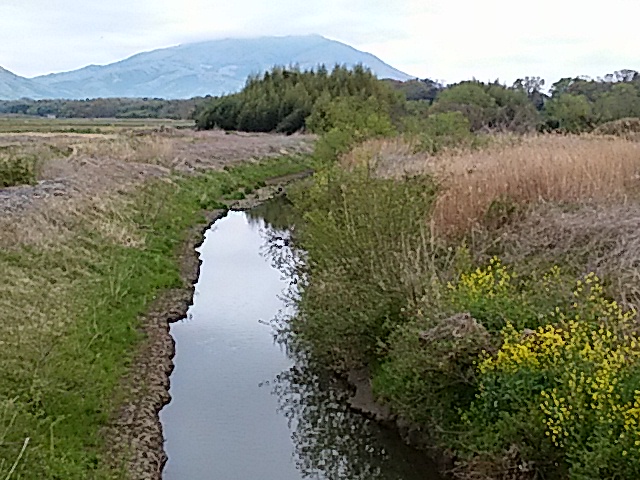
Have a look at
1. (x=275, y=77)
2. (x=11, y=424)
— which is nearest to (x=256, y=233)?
(x=11, y=424)

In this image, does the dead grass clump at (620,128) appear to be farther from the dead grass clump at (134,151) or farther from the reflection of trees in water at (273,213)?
the dead grass clump at (134,151)

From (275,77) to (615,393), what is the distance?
218 ft

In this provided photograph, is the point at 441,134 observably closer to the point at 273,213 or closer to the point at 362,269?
the point at 273,213

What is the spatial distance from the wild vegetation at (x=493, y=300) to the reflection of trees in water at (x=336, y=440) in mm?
368

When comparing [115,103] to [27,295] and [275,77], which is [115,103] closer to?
[275,77]

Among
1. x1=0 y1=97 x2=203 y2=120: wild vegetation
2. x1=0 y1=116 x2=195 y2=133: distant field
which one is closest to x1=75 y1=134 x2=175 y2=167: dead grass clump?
x1=0 y1=116 x2=195 y2=133: distant field

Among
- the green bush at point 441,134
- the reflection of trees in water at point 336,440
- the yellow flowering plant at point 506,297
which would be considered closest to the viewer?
the yellow flowering plant at point 506,297

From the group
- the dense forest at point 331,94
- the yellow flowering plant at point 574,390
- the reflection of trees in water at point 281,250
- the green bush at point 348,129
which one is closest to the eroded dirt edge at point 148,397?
the reflection of trees in water at point 281,250

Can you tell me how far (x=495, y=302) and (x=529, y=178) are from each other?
531cm

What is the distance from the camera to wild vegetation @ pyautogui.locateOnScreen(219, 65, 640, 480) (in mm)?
7043

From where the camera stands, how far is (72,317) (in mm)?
11766

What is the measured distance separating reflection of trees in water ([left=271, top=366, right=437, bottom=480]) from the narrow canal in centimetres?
1

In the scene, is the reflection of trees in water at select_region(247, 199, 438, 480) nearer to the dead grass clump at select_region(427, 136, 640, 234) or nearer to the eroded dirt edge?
the eroded dirt edge

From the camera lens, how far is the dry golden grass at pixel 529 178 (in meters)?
12.7
